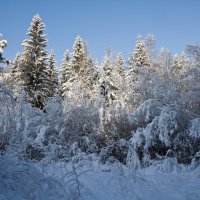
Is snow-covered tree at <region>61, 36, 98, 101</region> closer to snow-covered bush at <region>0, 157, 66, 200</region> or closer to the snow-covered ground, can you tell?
the snow-covered ground

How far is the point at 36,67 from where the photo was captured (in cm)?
2859

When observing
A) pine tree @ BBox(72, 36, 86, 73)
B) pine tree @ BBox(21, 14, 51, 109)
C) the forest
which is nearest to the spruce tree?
pine tree @ BBox(72, 36, 86, 73)

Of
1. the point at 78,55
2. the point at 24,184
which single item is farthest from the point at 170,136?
the point at 78,55

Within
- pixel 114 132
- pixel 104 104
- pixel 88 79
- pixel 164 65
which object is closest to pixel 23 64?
pixel 88 79

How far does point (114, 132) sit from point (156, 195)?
6.77 metres

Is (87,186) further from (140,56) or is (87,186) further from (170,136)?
(140,56)

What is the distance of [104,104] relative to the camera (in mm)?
16234

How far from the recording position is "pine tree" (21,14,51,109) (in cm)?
2716

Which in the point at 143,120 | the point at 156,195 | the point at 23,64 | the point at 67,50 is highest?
the point at 67,50

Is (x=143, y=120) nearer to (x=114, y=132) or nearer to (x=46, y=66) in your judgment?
(x=114, y=132)

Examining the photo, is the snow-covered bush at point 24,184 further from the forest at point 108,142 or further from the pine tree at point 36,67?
the pine tree at point 36,67

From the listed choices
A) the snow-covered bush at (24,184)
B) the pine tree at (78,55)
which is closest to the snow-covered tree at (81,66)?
the pine tree at (78,55)

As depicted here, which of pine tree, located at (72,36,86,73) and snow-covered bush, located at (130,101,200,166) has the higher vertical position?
pine tree, located at (72,36,86,73)

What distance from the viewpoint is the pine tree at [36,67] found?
2716 centimetres
